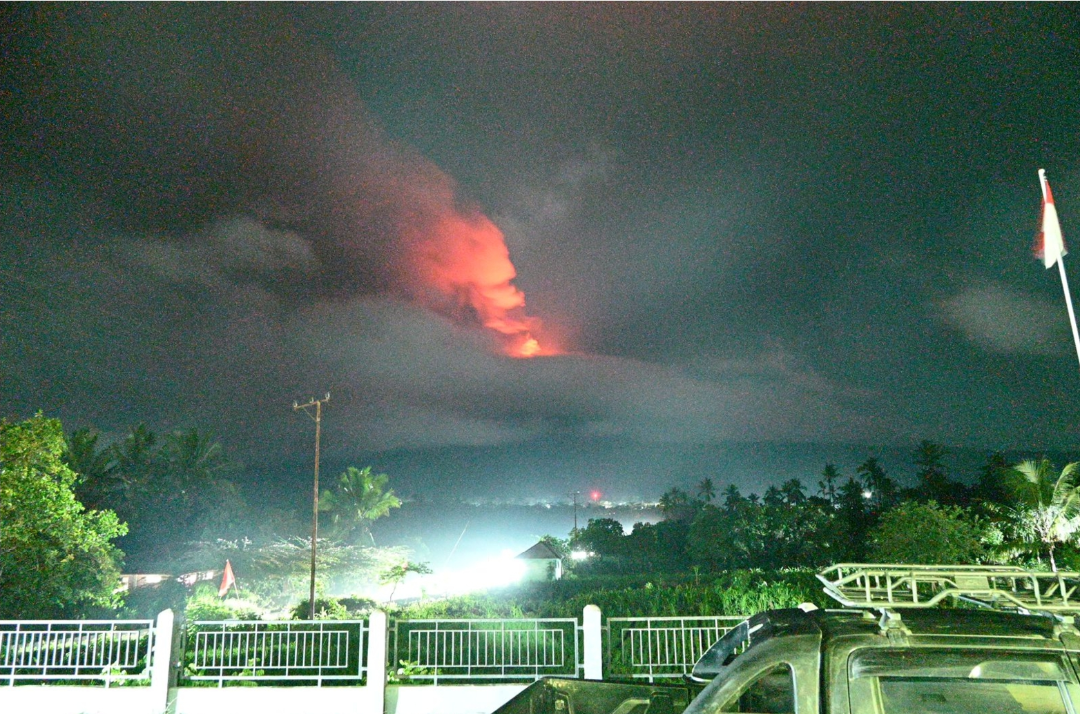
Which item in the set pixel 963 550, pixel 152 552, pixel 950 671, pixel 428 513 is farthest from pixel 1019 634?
pixel 428 513

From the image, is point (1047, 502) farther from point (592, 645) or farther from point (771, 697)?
point (771, 697)

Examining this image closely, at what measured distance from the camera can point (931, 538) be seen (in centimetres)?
2570

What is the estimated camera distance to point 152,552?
48.4 meters

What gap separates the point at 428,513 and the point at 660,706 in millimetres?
179579

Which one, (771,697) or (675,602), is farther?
(675,602)

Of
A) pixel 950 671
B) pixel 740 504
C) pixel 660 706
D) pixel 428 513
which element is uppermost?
pixel 428 513

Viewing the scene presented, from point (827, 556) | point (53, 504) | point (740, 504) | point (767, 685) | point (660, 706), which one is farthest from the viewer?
point (740, 504)

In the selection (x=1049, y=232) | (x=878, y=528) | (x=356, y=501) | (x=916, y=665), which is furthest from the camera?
(x=356, y=501)

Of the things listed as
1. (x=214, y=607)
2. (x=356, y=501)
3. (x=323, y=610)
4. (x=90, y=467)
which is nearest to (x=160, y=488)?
(x=90, y=467)

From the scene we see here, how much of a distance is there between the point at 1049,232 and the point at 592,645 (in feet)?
26.0

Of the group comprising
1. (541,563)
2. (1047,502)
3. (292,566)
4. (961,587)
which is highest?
(1047,502)

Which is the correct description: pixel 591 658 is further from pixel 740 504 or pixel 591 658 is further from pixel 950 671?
pixel 740 504

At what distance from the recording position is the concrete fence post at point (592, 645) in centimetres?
1005

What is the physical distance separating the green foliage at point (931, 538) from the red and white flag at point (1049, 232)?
19.5 metres
